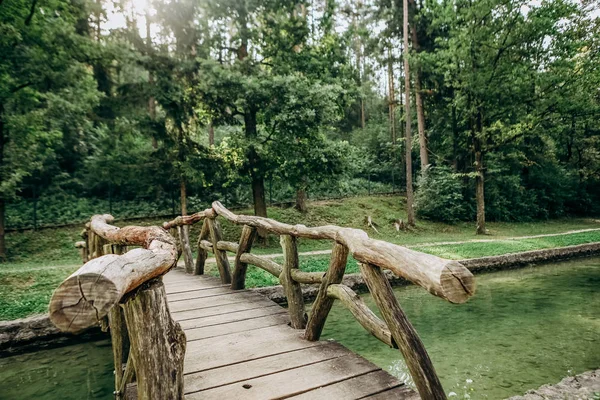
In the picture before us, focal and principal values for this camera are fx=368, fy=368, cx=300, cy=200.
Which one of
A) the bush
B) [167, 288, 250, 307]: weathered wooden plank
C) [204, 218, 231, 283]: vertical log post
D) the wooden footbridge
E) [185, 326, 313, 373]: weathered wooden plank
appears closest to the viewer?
the wooden footbridge

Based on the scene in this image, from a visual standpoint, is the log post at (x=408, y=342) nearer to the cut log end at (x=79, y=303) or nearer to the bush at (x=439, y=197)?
the cut log end at (x=79, y=303)

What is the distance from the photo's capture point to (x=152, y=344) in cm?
197

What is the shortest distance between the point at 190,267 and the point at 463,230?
1571 centimetres

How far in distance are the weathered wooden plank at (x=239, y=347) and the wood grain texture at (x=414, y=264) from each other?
3.69ft

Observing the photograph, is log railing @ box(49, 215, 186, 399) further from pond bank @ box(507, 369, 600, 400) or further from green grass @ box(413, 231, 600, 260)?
green grass @ box(413, 231, 600, 260)

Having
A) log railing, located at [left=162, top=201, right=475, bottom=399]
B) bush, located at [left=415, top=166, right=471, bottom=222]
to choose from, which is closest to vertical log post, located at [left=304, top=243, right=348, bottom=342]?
log railing, located at [left=162, top=201, right=475, bottom=399]

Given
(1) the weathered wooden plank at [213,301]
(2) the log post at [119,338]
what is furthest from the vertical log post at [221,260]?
(2) the log post at [119,338]

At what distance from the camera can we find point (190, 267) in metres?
8.19

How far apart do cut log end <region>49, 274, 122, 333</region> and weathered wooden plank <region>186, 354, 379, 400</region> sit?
152 cm

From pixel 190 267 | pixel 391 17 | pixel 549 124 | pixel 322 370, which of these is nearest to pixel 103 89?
pixel 190 267

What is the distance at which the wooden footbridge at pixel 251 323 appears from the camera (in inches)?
68.5

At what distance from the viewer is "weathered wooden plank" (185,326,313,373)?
323 cm

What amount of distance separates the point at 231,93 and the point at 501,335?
10.7 meters

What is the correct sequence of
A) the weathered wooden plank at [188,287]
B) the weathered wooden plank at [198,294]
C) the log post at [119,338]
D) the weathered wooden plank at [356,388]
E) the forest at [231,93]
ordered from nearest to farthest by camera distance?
1. the weathered wooden plank at [356,388]
2. the log post at [119,338]
3. the weathered wooden plank at [198,294]
4. the weathered wooden plank at [188,287]
5. the forest at [231,93]
